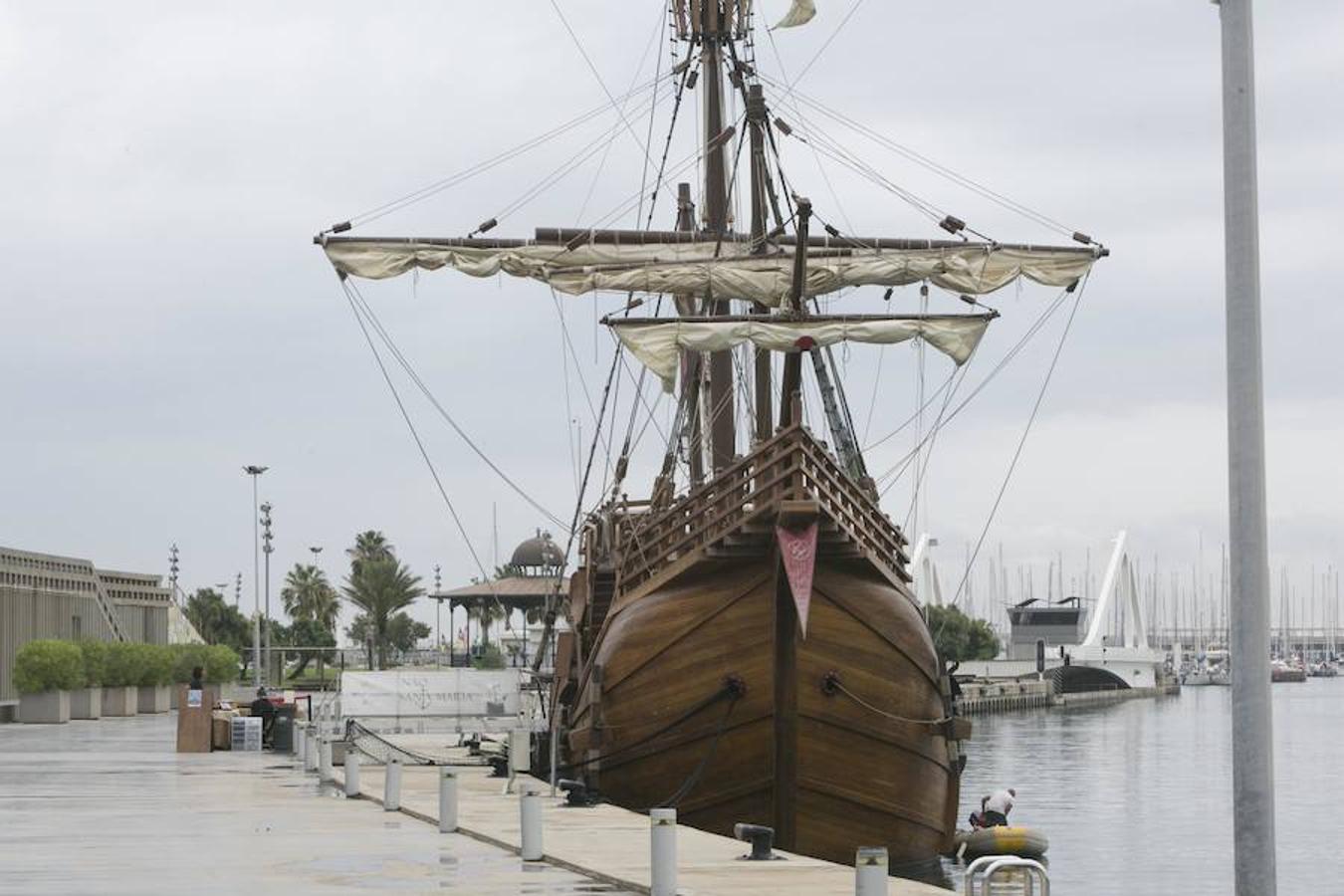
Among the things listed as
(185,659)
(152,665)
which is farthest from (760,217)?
(185,659)

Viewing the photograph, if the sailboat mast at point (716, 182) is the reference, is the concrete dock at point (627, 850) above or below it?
below

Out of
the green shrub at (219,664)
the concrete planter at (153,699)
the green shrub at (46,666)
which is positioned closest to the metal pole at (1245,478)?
the green shrub at (46,666)

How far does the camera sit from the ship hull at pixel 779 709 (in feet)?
91.2

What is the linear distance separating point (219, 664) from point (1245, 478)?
62356 mm

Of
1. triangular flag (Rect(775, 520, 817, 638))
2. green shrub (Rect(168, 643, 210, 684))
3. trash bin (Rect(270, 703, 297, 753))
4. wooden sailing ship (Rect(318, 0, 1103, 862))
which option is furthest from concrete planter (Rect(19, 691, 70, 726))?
triangular flag (Rect(775, 520, 817, 638))

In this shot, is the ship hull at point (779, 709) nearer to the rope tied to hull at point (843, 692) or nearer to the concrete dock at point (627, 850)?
the rope tied to hull at point (843, 692)

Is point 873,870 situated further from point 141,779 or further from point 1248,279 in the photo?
point 141,779

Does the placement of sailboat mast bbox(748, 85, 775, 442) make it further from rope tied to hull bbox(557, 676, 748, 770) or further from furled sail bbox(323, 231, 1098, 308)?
rope tied to hull bbox(557, 676, 748, 770)

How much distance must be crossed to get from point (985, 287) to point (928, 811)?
11840 mm

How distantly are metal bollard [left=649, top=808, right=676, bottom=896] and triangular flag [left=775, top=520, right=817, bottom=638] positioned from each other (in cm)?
1051

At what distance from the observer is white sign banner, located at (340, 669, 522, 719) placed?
44156 mm

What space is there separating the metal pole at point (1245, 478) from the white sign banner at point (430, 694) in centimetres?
3388

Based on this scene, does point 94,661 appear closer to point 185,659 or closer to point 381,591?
point 185,659

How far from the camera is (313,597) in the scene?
472 ft
